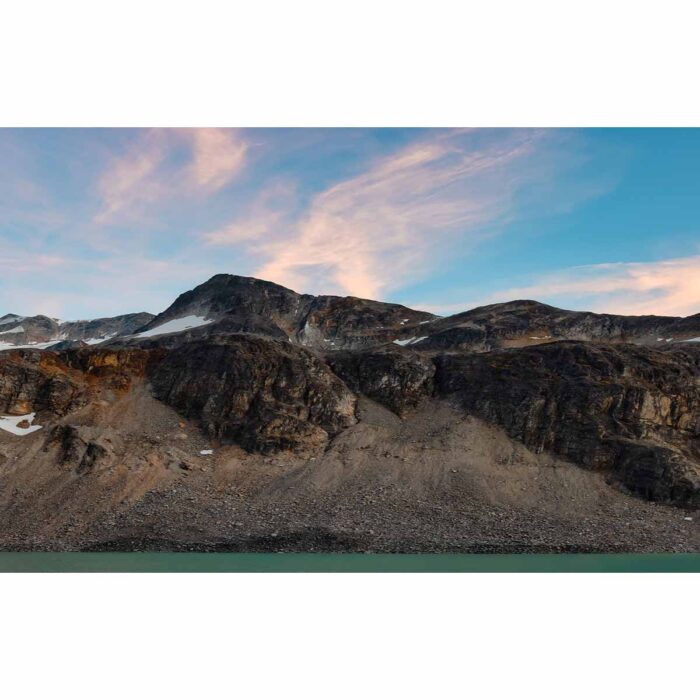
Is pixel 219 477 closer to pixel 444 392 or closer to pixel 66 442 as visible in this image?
pixel 66 442

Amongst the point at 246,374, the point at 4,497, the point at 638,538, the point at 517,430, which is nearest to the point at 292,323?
the point at 246,374

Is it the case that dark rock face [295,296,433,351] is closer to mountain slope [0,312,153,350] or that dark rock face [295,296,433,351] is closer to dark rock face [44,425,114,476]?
dark rock face [44,425,114,476]

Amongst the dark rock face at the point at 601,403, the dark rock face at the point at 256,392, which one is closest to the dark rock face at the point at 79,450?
the dark rock face at the point at 256,392

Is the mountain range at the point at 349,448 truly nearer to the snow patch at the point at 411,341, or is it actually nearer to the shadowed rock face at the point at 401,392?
the shadowed rock face at the point at 401,392

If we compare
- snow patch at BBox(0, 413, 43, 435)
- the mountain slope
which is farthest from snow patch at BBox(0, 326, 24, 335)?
snow patch at BBox(0, 413, 43, 435)

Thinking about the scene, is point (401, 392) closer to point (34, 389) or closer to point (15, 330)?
A: point (34, 389)

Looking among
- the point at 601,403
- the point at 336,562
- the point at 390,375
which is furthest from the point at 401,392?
the point at 336,562
